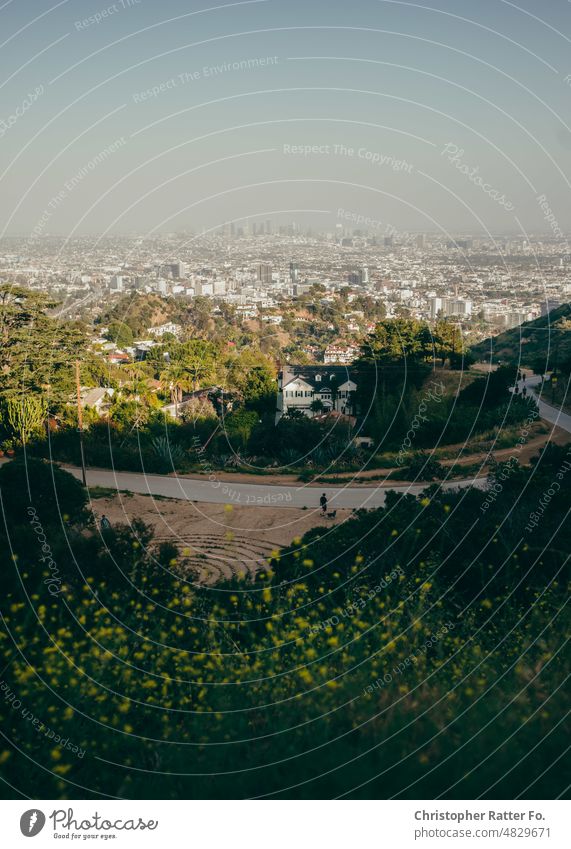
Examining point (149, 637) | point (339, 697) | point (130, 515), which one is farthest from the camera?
point (130, 515)

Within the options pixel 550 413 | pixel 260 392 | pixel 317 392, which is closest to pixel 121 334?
pixel 260 392

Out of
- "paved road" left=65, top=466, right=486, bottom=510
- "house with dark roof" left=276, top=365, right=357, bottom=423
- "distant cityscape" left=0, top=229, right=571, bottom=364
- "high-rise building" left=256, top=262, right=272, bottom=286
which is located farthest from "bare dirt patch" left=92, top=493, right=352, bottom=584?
"high-rise building" left=256, top=262, right=272, bottom=286

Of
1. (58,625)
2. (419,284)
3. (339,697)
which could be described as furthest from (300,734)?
(419,284)

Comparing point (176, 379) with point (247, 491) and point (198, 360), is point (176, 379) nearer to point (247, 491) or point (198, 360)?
point (198, 360)

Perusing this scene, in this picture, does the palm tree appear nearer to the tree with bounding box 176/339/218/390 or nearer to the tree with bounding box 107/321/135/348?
the tree with bounding box 176/339/218/390

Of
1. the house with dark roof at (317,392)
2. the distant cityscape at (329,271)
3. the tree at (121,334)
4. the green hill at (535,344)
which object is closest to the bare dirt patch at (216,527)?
the house with dark roof at (317,392)

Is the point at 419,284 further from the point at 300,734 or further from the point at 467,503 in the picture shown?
the point at 300,734
